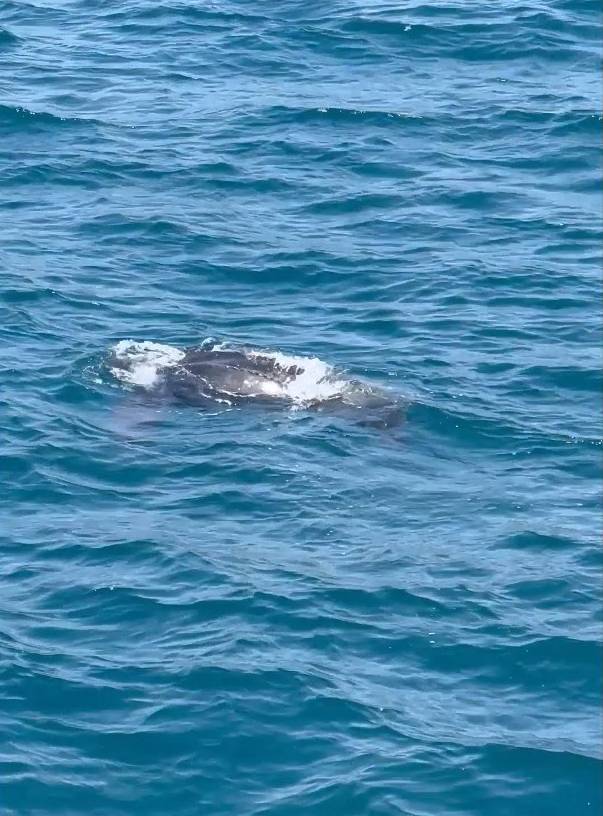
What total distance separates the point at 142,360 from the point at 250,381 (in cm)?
211

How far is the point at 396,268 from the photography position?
31.7 meters

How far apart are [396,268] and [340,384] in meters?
5.51

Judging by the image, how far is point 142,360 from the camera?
27.8 metres

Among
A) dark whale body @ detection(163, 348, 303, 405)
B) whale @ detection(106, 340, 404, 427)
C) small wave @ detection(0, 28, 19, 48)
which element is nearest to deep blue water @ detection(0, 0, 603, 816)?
small wave @ detection(0, 28, 19, 48)

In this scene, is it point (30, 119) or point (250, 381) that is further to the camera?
point (30, 119)

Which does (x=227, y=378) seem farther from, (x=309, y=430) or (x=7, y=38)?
(x=7, y=38)

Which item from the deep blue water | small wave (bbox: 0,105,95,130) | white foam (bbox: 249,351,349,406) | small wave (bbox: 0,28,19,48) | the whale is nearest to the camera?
the deep blue water

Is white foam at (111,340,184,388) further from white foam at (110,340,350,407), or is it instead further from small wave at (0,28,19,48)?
small wave at (0,28,19,48)

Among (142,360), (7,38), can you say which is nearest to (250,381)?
(142,360)

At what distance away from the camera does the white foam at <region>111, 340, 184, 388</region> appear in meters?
27.2

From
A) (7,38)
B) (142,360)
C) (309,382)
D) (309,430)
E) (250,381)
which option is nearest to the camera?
(309,430)

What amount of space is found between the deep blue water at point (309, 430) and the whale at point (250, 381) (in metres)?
0.34

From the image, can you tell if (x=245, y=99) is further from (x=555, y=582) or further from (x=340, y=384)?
(x=555, y=582)

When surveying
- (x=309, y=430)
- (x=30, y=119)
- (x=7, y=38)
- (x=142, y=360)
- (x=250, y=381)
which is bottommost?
(x=309, y=430)
